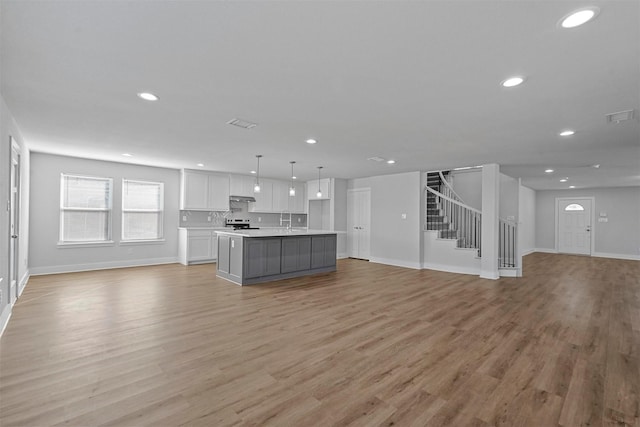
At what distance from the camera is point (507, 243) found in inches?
287

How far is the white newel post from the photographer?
21.4 ft

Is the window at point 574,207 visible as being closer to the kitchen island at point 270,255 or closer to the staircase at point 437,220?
the staircase at point 437,220

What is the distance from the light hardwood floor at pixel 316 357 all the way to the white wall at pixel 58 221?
1.51 meters

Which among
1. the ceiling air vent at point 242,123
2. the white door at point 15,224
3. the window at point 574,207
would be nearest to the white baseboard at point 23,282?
the white door at point 15,224

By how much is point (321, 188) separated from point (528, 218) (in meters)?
7.72

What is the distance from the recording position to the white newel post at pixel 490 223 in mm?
6520

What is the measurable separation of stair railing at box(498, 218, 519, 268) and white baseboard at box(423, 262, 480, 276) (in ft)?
2.40

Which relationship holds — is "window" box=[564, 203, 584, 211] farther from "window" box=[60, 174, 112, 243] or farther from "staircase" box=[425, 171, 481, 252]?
"window" box=[60, 174, 112, 243]

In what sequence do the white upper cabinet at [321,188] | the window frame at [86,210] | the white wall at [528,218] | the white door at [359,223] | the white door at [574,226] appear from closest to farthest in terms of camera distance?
the window frame at [86,210], the white door at [359,223], the white upper cabinet at [321,188], the white wall at [528,218], the white door at [574,226]

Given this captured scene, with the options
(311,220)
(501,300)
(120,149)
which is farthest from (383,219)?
(120,149)

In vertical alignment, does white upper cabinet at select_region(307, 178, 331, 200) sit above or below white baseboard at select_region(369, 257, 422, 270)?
above

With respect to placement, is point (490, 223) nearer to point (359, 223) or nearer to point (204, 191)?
point (359, 223)

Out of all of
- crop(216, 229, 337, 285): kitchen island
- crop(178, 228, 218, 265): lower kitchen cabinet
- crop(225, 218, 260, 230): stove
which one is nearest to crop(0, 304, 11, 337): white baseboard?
crop(216, 229, 337, 285): kitchen island

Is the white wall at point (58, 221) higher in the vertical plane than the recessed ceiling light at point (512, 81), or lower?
lower
